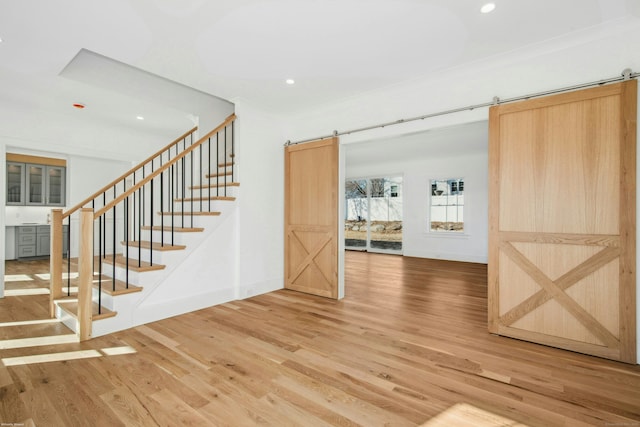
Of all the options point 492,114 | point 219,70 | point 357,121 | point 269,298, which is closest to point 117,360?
point 269,298

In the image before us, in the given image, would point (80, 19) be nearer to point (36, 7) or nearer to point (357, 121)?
point (36, 7)

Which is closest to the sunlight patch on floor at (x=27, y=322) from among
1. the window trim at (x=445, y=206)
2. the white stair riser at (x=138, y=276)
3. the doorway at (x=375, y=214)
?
the white stair riser at (x=138, y=276)

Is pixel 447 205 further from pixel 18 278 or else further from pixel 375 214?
pixel 18 278

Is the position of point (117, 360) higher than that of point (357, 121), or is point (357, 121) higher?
point (357, 121)

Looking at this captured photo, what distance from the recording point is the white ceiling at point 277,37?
2309 millimetres

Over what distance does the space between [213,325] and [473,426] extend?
249cm

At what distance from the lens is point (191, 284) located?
3.69m

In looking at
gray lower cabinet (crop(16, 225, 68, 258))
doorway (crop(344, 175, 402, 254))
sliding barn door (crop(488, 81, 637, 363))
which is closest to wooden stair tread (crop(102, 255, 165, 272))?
sliding barn door (crop(488, 81, 637, 363))

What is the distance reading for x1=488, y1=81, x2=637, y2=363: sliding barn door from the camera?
8.05ft

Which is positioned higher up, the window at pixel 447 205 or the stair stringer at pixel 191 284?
the window at pixel 447 205

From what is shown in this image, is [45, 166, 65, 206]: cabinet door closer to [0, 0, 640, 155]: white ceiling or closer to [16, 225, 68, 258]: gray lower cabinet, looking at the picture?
[16, 225, 68, 258]: gray lower cabinet

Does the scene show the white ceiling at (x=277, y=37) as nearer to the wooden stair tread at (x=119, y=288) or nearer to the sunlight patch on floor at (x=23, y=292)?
the wooden stair tread at (x=119, y=288)

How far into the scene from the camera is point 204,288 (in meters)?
3.83

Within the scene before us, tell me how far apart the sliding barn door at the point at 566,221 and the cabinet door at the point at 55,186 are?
9.30 meters
